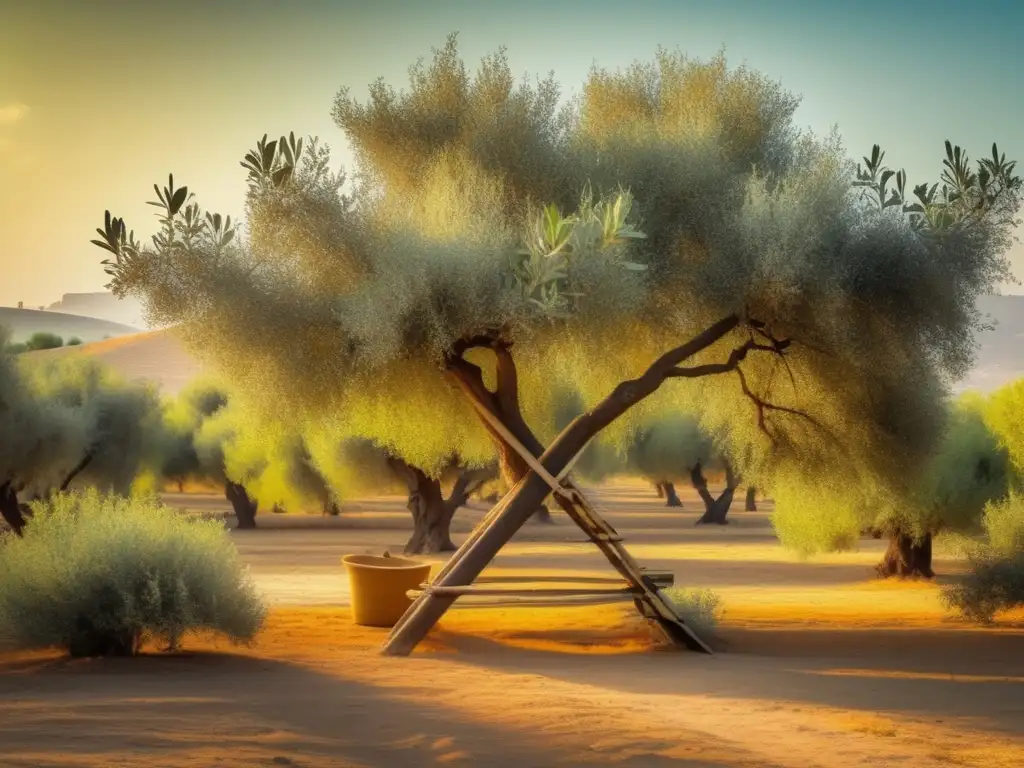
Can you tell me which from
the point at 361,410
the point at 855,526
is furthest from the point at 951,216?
the point at 855,526

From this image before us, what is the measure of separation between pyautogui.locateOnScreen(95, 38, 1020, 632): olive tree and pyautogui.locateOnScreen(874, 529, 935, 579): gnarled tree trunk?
42.6 feet

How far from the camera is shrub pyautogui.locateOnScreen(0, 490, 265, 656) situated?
46.1 ft

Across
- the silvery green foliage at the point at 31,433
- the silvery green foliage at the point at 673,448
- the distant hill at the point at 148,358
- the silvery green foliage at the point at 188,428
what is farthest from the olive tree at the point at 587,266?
the distant hill at the point at 148,358

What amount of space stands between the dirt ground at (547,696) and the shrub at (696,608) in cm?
34

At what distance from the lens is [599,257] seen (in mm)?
15289

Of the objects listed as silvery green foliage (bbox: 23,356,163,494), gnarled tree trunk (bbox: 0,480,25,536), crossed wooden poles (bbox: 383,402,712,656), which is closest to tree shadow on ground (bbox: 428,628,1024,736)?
crossed wooden poles (bbox: 383,402,712,656)

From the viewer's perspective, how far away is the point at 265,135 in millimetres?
15891

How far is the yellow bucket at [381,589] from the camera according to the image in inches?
773

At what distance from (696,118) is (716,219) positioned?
77.1 inches

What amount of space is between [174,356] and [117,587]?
146 metres

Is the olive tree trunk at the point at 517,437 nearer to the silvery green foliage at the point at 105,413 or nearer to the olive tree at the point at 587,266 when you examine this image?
the olive tree at the point at 587,266

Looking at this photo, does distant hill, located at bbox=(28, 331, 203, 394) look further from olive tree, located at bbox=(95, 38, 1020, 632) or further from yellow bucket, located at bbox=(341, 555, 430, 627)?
olive tree, located at bbox=(95, 38, 1020, 632)

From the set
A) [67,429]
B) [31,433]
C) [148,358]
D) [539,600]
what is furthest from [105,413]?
[148,358]

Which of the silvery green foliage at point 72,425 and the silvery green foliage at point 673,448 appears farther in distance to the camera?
the silvery green foliage at point 673,448
